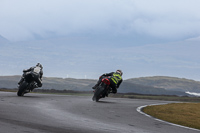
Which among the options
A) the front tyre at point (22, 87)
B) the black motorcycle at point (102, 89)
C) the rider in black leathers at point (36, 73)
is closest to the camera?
the black motorcycle at point (102, 89)

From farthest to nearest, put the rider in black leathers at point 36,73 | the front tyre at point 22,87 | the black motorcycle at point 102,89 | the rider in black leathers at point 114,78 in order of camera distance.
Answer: the rider in black leathers at point 36,73
the front tyre at point 22,87
the rider in black leathers at point 114,78
the black motorcycle at point 102,89

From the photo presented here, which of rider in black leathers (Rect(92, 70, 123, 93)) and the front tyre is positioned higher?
rider in black leathers (Rect(92, 70, 123, 93))

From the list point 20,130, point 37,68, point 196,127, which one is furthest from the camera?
point 37,68

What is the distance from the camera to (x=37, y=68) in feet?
84.0

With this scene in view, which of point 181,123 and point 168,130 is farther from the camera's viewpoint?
point 181,123

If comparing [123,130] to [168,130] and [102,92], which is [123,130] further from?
[102,92]

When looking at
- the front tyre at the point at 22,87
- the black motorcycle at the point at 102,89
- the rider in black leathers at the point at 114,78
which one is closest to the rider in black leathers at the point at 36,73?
the front tyre at the point at 22,87

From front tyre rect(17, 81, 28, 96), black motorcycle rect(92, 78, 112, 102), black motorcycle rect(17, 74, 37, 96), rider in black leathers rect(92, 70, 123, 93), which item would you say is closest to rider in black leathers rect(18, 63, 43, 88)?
black motorcycle rect(17, 74, 37, 96)

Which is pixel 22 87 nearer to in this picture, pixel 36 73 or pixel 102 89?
pixel 36 73

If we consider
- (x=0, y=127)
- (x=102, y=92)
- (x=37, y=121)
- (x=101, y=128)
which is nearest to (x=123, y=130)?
(x=101, y=128)

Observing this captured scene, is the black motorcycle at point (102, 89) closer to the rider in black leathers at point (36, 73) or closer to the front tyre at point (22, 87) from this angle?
the rider in black leathers at point (36, 73)

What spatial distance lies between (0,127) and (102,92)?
14137mm

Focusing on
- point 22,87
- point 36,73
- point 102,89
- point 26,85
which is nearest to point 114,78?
point 102,89

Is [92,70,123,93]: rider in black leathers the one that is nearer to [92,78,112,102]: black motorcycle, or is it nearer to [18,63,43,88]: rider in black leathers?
[92,78,112,102]: black motorcycle
